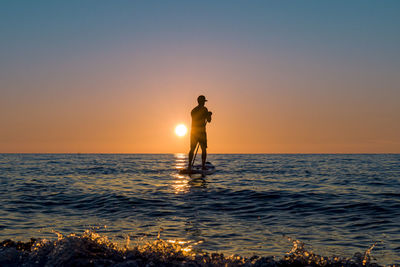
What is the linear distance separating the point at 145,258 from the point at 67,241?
94cm

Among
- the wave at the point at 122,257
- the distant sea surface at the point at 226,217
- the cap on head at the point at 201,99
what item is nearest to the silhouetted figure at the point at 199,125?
the cap on head at the point at 201,99

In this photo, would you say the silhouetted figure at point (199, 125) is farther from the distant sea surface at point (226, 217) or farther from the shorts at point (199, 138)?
the distant sea surface at point (226, 217)

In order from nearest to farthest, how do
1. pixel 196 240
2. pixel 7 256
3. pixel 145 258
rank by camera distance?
pixel 145 258 → pixel 7 256 → pixel 196 240

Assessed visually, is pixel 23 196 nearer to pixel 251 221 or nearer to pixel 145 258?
pixel 251 221

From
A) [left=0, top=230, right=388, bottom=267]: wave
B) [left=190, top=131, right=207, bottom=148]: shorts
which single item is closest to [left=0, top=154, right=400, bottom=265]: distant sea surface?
[left=0, top=230, right=388, bottom=267]: wave

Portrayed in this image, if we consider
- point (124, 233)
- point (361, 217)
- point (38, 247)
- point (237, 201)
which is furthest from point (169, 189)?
point (38, 247)

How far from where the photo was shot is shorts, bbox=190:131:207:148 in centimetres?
1594

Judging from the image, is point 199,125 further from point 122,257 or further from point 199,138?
point 122,257

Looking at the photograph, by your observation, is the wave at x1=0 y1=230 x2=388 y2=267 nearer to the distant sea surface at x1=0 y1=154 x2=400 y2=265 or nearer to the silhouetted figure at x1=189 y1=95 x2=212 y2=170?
the distant sea surface at x1=0 y1=154 x2=400 y2=265

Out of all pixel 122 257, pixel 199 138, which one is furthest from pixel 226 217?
pixel 199 138

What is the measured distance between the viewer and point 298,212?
7.21m

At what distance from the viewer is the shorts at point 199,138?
1594cm

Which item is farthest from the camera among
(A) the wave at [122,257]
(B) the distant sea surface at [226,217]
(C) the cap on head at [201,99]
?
(C) the cap on head at [201,99]

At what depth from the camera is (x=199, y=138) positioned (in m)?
16.0
